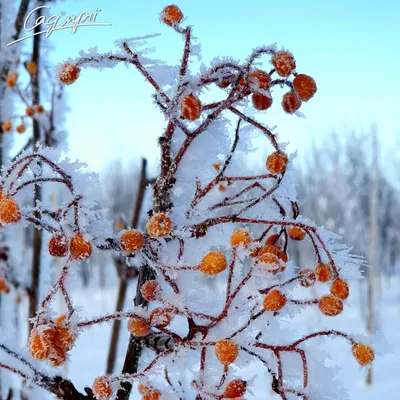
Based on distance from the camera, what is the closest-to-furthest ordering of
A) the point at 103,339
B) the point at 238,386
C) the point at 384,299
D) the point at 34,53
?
the point at 238,386, the point at 34,53, the point at 103,339, the point at 384,299

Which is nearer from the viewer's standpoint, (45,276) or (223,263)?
(223,263)

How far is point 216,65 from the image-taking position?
1.13 feet

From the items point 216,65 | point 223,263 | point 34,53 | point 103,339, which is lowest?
point 103,339

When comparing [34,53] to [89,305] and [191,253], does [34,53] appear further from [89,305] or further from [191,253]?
[89,305]

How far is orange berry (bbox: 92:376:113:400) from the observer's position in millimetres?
319

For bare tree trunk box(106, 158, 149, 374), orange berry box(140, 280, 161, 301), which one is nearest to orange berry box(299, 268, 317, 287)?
orange berry box(140, 280, 161, 301)

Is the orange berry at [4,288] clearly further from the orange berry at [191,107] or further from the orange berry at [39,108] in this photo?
the orange berry at [191,107]

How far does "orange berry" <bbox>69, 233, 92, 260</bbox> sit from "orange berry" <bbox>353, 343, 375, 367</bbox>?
20 centimetres

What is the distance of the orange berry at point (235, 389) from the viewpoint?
0.31m

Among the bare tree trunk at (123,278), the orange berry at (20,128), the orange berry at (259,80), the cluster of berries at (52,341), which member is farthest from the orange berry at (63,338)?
the orange berry at (20,128)

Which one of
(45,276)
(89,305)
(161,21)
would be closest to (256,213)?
(161,21)

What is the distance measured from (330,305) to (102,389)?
0.17 metres

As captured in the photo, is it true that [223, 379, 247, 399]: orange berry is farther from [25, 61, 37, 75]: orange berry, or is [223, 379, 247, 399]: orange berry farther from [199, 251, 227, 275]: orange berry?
[25, 61, 37, 75]: orange berry

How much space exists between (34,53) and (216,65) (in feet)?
3.47
